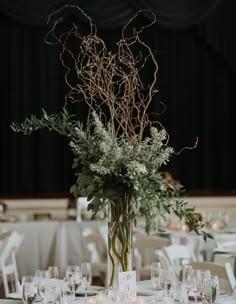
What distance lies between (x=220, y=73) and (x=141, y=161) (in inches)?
424

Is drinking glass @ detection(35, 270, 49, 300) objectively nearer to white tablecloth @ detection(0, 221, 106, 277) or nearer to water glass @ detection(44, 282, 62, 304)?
water glass @ detection(44, 282, 62, 304)

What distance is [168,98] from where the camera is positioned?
567 inches

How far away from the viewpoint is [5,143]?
14.0 meters

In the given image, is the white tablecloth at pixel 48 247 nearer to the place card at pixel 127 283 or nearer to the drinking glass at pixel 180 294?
the drinking glass at pixel 180 294

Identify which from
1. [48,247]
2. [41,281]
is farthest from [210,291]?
[48,247]

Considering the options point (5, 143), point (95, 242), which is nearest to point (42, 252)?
point (95, 242)

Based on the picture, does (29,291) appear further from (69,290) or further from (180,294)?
(180,294)

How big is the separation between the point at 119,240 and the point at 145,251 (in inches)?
179

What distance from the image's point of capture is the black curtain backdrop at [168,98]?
45.6 ft

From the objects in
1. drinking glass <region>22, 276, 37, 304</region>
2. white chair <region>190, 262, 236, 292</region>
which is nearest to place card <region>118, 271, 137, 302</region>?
drinking glass <region>22, 276, 37, 304</region>

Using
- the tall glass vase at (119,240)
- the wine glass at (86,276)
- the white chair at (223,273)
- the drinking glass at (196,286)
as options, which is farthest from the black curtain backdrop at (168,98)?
the drinking glass at (196,286)

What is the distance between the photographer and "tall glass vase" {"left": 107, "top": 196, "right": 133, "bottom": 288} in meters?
3.83

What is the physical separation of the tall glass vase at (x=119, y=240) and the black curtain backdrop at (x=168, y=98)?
389 inches

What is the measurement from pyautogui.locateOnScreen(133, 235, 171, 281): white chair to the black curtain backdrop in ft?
19.1
